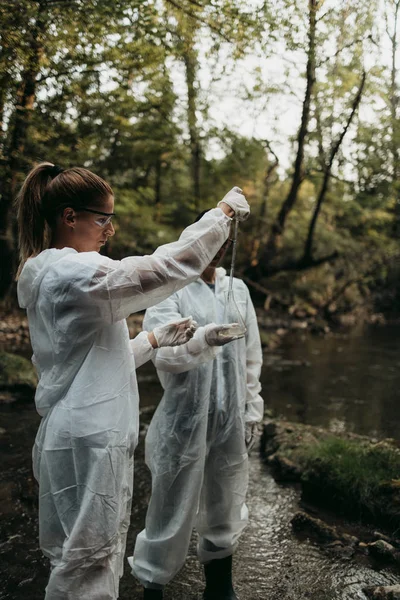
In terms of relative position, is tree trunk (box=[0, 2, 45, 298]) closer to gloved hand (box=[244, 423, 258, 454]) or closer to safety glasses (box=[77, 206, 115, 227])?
gloved hand (box=[244, 423, 258, 454])

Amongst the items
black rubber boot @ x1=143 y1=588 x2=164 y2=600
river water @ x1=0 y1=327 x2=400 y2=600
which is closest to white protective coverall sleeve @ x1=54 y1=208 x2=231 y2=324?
black rubber boot @ x1=143 y1=588 x2=164 y2=600

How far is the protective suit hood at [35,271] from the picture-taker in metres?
1.88

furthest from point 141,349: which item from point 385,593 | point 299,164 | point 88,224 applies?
point 299,164

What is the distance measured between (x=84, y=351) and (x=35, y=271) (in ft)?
1.07

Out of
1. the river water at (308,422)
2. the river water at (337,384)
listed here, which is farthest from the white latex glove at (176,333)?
the river water at (337,384)

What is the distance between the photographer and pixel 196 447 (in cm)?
280

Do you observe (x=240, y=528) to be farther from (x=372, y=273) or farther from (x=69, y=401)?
(x=372, y=273)

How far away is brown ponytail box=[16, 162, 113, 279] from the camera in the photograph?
1.96m

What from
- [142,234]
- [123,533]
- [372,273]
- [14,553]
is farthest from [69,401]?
[372,273]

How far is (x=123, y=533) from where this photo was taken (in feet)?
6.70

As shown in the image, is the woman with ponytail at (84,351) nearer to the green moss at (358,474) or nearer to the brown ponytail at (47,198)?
the brown ponytail at (47,198)

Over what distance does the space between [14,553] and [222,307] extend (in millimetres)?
2011

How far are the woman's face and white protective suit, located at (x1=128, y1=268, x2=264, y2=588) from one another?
0.79 meters

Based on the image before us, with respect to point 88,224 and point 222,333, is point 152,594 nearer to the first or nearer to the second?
point 222,333
